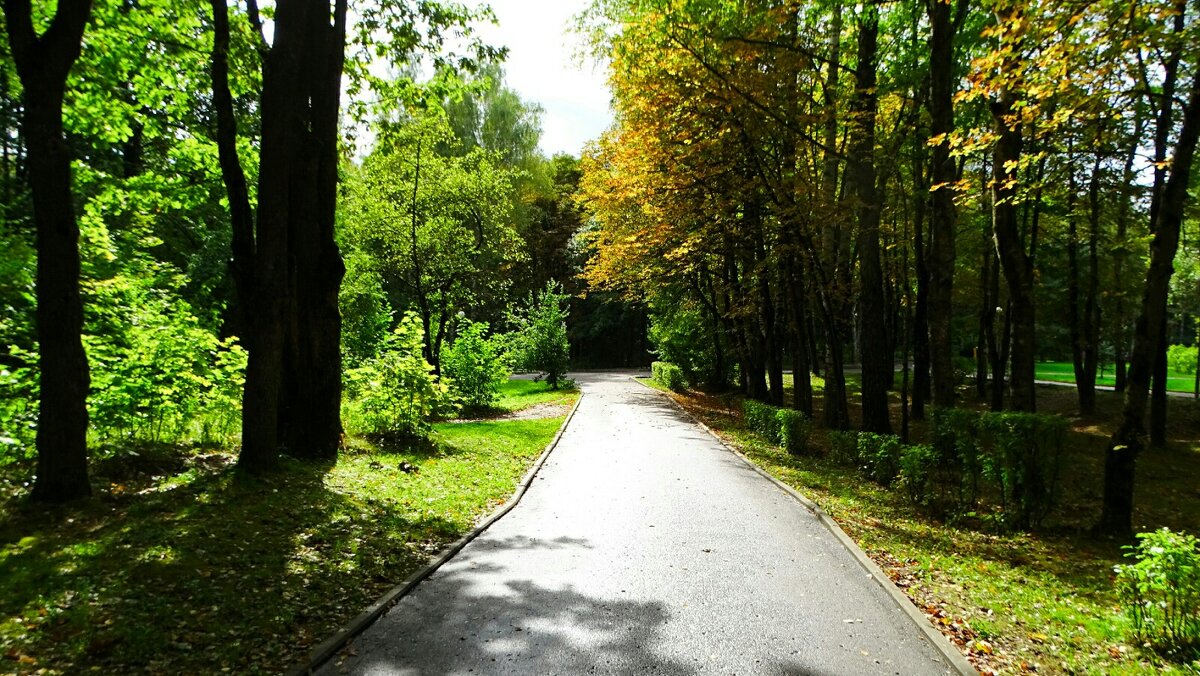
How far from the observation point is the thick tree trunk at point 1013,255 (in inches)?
356

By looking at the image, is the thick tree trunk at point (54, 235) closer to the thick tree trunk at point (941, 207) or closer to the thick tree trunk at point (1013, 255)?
the thick tree trunk at point (1013, 255)

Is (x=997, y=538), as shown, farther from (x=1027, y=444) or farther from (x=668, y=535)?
(x=668, y=535)

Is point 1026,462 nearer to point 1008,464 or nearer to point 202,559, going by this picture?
point 1008,464

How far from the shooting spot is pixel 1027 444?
7.20m

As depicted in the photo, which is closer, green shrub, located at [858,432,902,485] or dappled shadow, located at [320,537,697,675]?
dappled shadow, located at [320,537,697,675]

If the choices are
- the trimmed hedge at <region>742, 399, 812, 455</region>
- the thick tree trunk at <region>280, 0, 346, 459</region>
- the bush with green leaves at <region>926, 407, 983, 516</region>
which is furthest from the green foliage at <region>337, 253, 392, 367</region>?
the bush with green leaves at <region>926, 407, 983, 516</region>

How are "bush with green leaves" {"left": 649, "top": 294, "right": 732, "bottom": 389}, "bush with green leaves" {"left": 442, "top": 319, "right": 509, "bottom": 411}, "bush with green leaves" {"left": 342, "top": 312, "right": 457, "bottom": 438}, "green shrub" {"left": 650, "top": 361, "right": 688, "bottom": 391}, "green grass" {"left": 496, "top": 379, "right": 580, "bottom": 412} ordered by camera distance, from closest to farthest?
"bush with green leaves" {"left": 342, "top": 312, "right": 457, "bottom": 438} → "bush with green leaves" {"left": 442, "top": 319, "right": 509, "bottom": 411} → "green grass" {"left": 496, "top": 379, "right": 580, "bottom": 412} → "bush with green leaves" {"left": 649, "top": 294, "right": 732, "bottom": 389} → "green shrub" {"left": 650, "top": 361, "right": 688, "bottom": 391}

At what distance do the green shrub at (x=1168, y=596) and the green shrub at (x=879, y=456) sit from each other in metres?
5.29

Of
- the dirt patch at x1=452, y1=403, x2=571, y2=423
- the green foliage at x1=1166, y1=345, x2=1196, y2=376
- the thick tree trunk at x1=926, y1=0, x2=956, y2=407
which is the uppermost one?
the thick tree trunk at x1=926, y1=0, x2=956, y2=407

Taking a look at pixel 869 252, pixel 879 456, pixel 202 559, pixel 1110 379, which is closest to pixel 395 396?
pixel 202 559

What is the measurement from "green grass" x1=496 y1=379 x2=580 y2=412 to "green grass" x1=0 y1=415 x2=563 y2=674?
14023 mm

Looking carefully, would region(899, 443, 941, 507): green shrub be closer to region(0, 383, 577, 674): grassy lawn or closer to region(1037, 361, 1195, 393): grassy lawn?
region(0, 383, 577, 674): grassy lawn

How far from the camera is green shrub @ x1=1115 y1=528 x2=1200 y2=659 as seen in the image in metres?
3.96

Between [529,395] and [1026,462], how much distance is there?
2188cm
